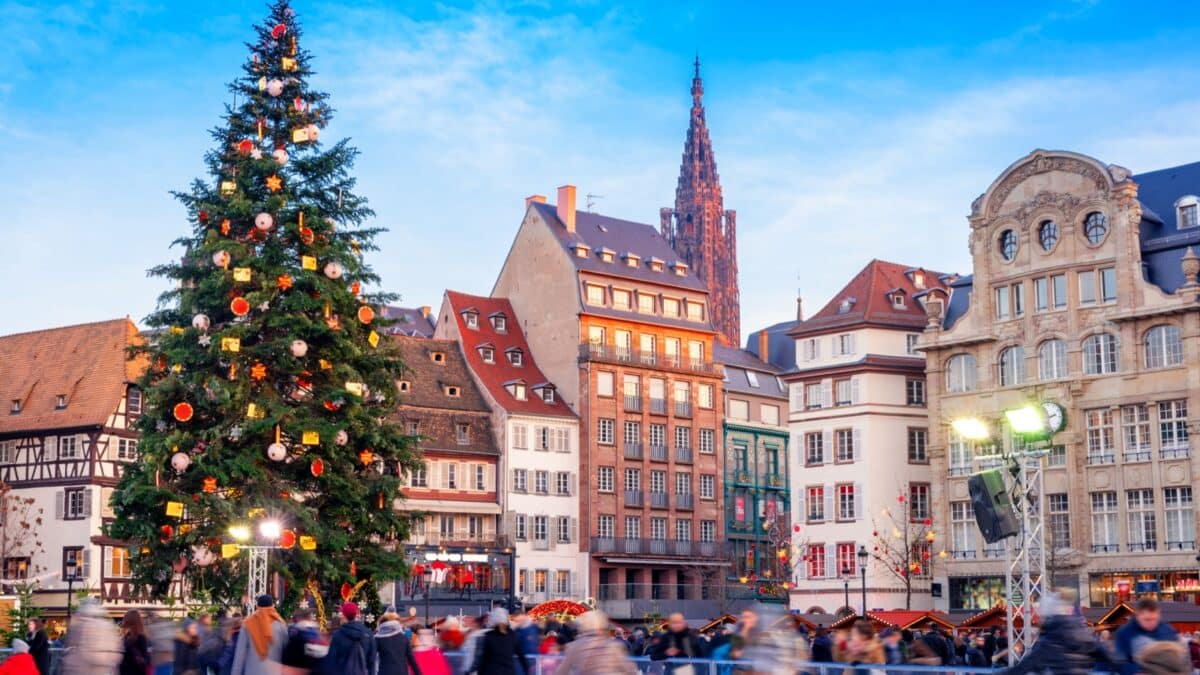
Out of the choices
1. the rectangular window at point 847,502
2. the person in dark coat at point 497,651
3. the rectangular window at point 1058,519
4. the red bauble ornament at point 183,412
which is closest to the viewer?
the person in dark coat at point 497,651

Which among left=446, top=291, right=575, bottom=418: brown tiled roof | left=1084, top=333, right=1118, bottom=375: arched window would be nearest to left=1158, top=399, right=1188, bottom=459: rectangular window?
left=1084, top=333, right=1118, bottom=375: arched window

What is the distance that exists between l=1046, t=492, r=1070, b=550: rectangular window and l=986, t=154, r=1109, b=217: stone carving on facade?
1089 cm

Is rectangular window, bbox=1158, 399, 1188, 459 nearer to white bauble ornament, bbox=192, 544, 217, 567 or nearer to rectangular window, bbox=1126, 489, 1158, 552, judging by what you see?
rectangular window, bbox=1126, 489, 1158, 552

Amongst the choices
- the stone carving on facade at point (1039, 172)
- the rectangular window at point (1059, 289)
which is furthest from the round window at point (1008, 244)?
the rectangular window at point (1059, 289)

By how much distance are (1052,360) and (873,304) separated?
10608 millimetres

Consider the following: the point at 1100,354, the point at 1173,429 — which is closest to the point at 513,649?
the point at 1173,429

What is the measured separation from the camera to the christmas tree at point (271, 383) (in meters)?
37.8

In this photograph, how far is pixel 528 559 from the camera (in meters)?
81.2

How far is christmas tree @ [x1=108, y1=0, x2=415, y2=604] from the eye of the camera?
124 feet

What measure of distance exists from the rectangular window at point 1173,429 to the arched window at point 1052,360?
426 cm

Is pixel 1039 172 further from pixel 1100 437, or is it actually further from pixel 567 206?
pixel 567 206

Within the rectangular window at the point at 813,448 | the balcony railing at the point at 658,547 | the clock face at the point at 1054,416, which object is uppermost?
the rectangular window at the point at 813,448

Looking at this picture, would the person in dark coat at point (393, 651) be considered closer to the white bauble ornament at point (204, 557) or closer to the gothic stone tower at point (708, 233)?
the white bauble ornament at point (204, 557)

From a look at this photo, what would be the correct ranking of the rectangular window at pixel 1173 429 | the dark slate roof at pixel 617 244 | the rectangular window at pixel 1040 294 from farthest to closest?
the dark slate roof at pixel 617 244
the rectangular window at pixel 1040 294
the rectangular window at pixel 1173 429
